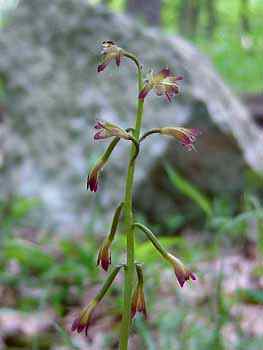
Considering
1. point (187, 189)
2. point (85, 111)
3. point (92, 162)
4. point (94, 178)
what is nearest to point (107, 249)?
point (94, 178)

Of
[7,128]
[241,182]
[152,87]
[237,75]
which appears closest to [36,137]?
[7,128]

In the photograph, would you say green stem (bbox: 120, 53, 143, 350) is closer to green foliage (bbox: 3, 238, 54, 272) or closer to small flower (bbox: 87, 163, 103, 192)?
small flower (bbox: 87, 163, 103, 192)

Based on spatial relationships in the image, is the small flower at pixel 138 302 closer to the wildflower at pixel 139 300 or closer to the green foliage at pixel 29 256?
the wildflower at pixel 139 300

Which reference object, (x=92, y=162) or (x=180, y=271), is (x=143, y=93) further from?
(x=92, y=162)

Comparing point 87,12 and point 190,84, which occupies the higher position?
point 87,12

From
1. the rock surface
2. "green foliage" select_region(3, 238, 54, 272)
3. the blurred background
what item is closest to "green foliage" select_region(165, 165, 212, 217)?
the blurred background

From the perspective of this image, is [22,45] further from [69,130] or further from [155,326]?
[155,326]
